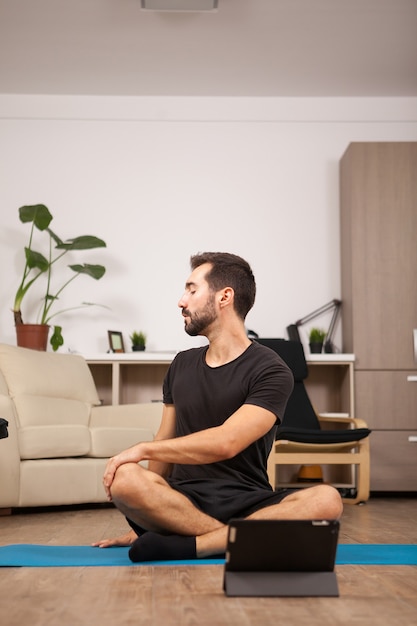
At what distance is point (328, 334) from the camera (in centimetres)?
575

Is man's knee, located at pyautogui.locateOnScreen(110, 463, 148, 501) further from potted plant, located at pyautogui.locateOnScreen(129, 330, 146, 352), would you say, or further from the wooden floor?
potted plant, located at pyautogui.locateOnScreen(129, 330, 146, 352)

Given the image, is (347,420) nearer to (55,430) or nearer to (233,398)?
(55,430)

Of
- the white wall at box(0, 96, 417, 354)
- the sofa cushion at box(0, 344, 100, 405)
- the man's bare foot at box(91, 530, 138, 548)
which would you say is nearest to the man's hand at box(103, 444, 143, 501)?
the man's bare foot at box(91, 530, 138, 548)

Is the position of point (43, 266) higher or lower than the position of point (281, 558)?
higher

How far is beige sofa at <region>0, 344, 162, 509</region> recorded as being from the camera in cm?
411

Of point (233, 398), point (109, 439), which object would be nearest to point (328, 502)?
point (233, 398)

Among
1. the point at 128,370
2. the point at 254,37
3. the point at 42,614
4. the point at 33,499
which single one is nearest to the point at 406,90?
the point at 254,37

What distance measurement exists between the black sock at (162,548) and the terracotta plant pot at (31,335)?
3337 millimetres

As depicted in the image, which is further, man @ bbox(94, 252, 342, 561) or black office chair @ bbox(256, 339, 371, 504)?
black office chair @ bbox(256, 339, 371, 504)

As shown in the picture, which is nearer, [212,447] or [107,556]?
[212,447]

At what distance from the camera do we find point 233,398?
7.41ft

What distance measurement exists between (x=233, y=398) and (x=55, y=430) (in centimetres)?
222

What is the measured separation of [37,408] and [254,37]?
262 cm

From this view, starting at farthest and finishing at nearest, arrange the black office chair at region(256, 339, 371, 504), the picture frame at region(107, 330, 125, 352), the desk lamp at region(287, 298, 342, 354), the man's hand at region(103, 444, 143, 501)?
the desk lamp at region(287, 298, 342, 354) < the picture frame at region(107, 330, 125, 352) < the black office chair at region(256, 339, 371, 504) < the man's hand at region(103, 444, 143, 501)
